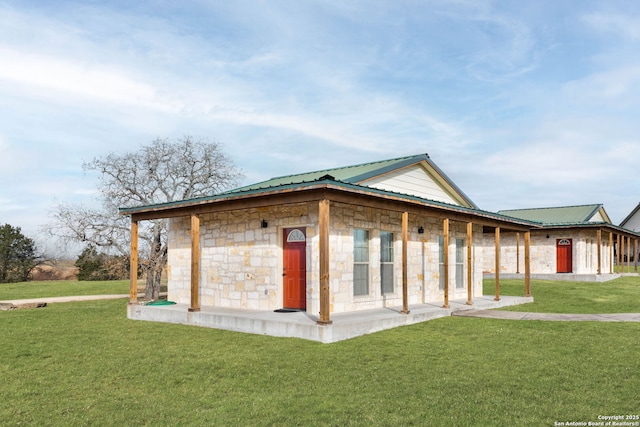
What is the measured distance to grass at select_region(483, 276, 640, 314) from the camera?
14.3 m

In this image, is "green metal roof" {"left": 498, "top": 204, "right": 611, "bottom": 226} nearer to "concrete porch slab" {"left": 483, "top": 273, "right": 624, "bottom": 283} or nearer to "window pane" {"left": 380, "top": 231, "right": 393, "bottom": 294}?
"concrete porch slab" {"left": 483, "top": 273, "right": 624, "bottom": 283}

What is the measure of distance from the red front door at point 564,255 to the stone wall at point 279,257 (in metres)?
16.1

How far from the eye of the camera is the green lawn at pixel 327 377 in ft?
17.6

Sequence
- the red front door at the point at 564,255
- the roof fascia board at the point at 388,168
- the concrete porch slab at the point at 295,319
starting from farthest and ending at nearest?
the red front door at the point at 564,255, the roof fascia board at the point at 388,168, the concrete porch slab at the point at 295,319

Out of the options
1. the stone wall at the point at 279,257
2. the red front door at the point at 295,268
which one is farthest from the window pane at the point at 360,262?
the red front door at the point at 295,268

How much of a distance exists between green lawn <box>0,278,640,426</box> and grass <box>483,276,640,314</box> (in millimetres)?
3774

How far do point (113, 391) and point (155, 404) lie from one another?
0.89 m

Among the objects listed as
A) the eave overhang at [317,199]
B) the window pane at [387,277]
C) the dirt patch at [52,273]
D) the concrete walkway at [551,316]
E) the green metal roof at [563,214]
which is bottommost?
the dirt patch at [52,273]

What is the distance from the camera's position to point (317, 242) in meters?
11.3

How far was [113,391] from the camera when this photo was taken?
6340 millimetres

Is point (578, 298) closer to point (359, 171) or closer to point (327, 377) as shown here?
point (359, 171)

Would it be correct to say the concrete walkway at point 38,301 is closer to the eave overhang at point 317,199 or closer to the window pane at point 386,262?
the eave overhang at point 317,199

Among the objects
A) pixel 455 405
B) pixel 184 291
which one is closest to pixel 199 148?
pixel 184 291

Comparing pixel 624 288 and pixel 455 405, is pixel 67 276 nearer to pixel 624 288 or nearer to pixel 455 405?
pixel 624 288
